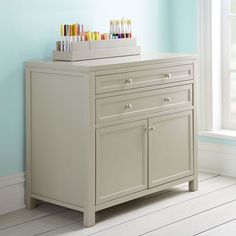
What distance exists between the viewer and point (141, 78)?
367 cm

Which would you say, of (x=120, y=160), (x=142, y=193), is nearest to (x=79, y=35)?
(x=120, y=160)

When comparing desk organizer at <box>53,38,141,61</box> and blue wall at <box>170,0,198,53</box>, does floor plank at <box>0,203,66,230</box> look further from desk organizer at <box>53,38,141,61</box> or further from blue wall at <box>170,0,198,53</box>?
blue wall at <box>170,0,198,53</box>

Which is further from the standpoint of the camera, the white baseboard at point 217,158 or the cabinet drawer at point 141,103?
the white baseboard at point 217,158

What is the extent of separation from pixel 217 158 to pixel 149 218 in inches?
43.3

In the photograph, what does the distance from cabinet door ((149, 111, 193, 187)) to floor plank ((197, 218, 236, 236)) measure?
533 mm

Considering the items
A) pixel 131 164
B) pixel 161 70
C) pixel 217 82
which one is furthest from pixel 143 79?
pixel 217 82

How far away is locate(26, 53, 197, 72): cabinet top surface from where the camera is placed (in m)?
3.41

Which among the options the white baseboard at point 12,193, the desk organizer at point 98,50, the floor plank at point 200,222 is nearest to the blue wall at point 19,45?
the white baseboard at point 12,193

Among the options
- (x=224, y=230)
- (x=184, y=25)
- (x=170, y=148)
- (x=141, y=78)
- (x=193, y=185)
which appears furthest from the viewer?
(x=184, y=25)

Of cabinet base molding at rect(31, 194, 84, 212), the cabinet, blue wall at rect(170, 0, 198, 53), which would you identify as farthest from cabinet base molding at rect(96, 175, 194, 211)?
blue wall at rect(170, 0, 198, 53)

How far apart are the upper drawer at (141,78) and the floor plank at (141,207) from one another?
28.0 inches

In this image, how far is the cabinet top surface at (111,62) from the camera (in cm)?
341

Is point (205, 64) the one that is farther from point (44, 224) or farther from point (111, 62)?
point (44, 224)

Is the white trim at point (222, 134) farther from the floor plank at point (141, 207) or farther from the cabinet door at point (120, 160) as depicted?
the cabinet door at point (120, 160)
